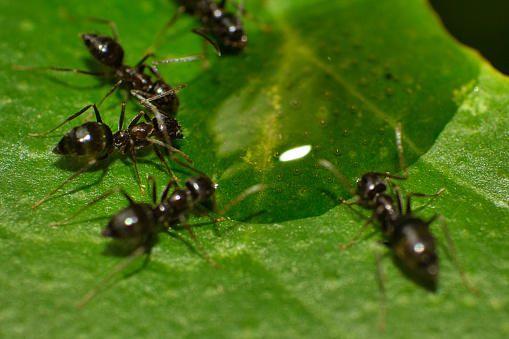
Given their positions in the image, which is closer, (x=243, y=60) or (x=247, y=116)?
(x=247, y=116)

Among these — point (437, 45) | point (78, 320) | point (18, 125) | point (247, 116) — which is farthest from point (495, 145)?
point (18, 125)

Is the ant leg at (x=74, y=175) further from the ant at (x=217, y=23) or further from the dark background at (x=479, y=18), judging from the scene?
the dark background at (x=479, y=18)

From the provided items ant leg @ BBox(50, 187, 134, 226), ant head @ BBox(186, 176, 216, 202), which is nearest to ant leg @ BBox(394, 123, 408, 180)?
ant head @ BBox(186, 176, 216, 202)

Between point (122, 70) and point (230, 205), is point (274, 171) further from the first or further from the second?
point (122, 70)

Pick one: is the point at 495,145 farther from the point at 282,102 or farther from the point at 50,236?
the point at 50,236

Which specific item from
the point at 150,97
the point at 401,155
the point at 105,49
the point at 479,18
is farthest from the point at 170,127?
the point at 479,18

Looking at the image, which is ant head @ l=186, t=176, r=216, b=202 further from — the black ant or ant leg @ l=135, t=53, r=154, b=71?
ant leg @ l=135, t=53, r=154, b=71
